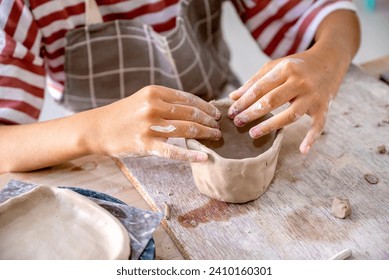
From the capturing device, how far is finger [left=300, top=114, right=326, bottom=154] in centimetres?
81

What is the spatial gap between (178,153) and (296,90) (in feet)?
0.71

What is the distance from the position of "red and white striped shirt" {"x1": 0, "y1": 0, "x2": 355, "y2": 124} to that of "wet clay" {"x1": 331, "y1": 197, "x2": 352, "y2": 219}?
0.40 metres

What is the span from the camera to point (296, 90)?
0.82m

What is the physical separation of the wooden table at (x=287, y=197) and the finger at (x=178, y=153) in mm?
70

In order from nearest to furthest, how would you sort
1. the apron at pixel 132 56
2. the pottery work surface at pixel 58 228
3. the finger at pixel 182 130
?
the pottery work surface at pixel 58 228 → the finger at pixel 182 130 → the apron at pixel 132 56

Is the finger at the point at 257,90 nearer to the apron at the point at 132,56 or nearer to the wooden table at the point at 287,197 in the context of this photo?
the wooden table at the point at 287,197

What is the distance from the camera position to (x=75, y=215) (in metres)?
0.70

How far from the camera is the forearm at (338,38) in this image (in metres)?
0.93

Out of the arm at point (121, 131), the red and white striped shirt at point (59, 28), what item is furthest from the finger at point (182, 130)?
the red and white striped shirt at point (59, 28)

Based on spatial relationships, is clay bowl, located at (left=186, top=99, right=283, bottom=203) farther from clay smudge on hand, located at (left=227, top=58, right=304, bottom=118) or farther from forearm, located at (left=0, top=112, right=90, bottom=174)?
forearm, located at (left=0, top=112, right=90, bottom=174)

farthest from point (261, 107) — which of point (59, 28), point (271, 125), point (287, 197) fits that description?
point (59, 28)

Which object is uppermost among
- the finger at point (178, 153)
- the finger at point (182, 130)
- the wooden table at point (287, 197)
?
the finger at point (182, 130)

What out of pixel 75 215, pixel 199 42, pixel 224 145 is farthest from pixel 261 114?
pixel 199 42

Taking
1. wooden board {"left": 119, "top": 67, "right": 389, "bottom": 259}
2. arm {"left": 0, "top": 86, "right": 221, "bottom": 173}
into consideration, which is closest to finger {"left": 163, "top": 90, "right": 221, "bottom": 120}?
arm {"left": 0, "top": 86, "right": 221, "bottom": 173}
